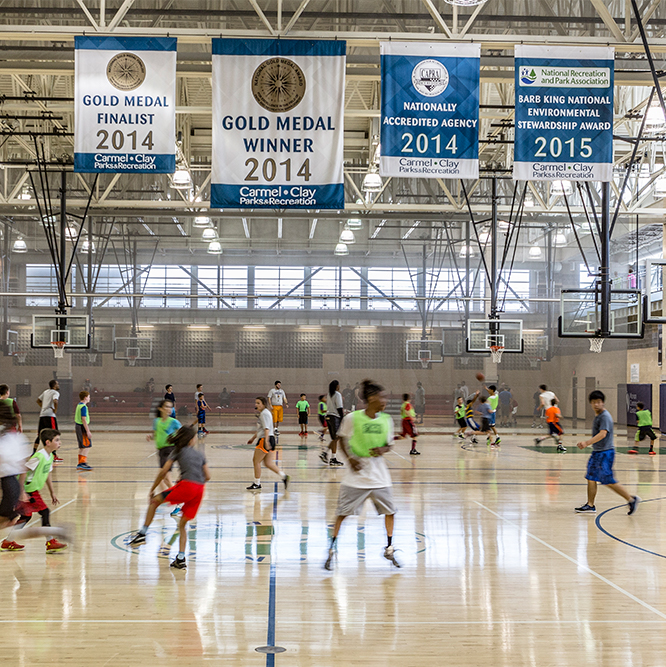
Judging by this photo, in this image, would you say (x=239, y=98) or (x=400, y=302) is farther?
(x=400, y=302)

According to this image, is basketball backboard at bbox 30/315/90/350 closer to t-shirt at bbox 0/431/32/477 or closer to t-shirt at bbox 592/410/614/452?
t-shirt at bbox 0/431/32/477

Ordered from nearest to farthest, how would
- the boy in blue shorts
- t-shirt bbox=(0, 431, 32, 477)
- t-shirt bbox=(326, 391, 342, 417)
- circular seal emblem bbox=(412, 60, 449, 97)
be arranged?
t-shirt bbox=(0, 431, 32, 477)
the boy in blue shorts
circular seal emblem bbox=(412, 60, 449, 97)
t-shirt bbox=(326, 391, 342, 417)

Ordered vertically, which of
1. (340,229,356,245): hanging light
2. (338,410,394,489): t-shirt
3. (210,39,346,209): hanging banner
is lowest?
(338,410,394,489): t-shirt

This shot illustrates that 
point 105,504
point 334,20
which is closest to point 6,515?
point 105,504

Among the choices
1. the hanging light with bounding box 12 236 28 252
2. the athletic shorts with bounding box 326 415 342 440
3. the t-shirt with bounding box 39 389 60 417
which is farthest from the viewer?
the hanging light with bounding box 12 236 28 252

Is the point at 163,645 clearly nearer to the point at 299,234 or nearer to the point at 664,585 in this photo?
the point at 664,585

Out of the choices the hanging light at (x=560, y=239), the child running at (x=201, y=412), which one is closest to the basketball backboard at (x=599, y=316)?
the child running at (x=201, y=412)

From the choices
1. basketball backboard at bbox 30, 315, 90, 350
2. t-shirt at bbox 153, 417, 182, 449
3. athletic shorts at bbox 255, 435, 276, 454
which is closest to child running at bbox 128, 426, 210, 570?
t-shirt at bbox 153, 417, 182, 449

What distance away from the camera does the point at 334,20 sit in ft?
55.4

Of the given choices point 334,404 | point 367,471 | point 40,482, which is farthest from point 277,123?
point 334,404

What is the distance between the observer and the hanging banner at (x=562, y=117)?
11070 millimetres

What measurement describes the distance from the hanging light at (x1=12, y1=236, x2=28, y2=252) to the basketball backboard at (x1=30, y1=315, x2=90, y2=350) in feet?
21.5

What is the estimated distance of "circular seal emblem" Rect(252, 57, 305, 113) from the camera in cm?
1102

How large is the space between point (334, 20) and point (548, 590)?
13662mm
